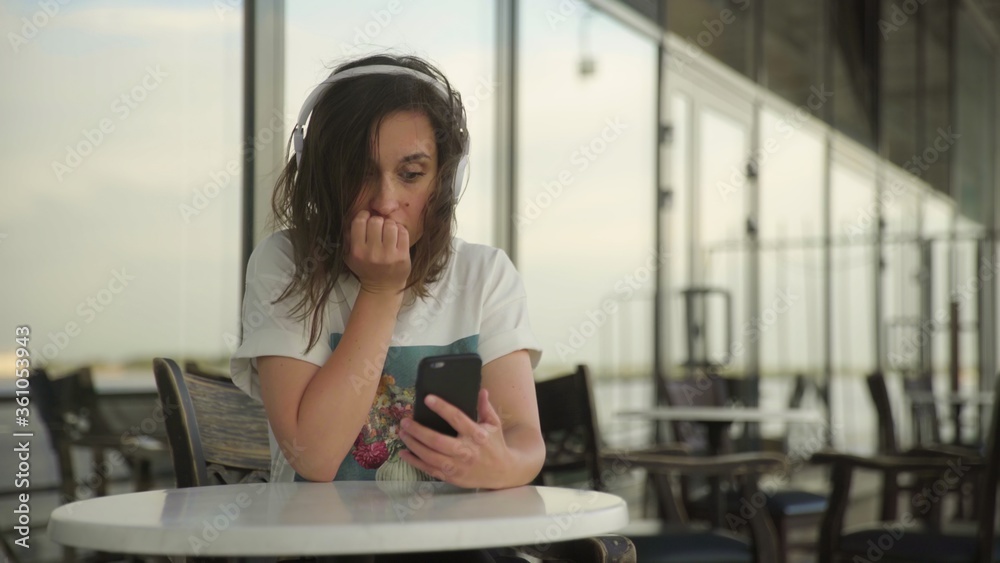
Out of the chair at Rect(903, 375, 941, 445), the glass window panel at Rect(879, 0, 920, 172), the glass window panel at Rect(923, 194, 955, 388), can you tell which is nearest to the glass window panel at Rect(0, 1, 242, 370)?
the chair at Rect(903, 375, 941, 445)

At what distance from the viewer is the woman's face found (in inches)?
59.6

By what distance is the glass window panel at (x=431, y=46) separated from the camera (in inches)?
135

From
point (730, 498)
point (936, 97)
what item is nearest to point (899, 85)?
point (936, 97)

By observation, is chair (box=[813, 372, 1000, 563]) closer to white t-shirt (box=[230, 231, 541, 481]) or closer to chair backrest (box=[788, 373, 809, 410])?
white t-shirt (box=[230, 231, 541, 481])

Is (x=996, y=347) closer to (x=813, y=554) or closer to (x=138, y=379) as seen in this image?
(x=813, y=554)

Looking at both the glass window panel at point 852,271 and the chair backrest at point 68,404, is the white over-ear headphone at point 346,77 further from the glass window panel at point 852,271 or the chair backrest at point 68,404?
the glass window panel at point 852,271

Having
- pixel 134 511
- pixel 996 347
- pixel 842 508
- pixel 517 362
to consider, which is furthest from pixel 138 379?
pixel 996 347

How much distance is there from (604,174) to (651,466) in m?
2.70

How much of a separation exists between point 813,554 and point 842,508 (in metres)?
2.49

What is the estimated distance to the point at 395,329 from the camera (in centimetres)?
159

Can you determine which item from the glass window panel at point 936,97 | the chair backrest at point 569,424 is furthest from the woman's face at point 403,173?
the glass window panel at point 936,97

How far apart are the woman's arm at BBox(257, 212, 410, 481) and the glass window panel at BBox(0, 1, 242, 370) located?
1.45 meters

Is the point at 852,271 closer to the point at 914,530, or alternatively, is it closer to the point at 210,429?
the point at 914,530

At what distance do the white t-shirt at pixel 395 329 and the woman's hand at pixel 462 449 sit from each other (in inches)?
9.4
